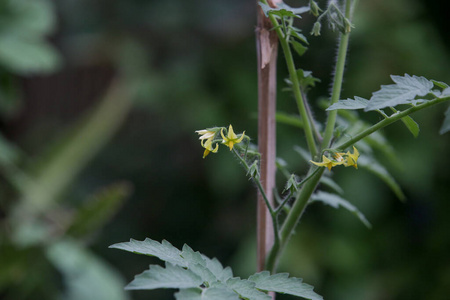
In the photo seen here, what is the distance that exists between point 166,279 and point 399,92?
22cm

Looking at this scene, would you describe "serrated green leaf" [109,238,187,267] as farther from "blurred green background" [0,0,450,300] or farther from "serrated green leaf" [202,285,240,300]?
"blurred green background" [0,0,450,300]

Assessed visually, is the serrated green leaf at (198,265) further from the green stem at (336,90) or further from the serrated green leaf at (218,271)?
the green stem at (336,90)

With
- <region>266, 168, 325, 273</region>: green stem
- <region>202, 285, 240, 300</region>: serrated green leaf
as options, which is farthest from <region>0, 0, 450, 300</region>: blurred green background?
<region>202, 285, 240, 300</region>: serrated green leaf

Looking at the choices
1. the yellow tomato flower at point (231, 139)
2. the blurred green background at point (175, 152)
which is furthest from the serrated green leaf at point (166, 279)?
the blurred green background at point (175, 152)

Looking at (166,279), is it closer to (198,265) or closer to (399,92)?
(198,265)

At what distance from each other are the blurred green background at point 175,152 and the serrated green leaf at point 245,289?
0.99 metres

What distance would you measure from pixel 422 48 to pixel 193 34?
953 mm

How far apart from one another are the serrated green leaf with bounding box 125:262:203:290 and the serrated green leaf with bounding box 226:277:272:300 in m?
0.03

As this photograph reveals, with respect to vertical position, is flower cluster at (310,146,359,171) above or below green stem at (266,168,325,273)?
above

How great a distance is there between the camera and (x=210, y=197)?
7.20 feet

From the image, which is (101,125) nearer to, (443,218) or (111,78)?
(111,78)

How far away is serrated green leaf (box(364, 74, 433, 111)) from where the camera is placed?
0.38 m

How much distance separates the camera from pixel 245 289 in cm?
37

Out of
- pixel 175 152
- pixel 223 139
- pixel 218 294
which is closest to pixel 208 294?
pixel 218 294
